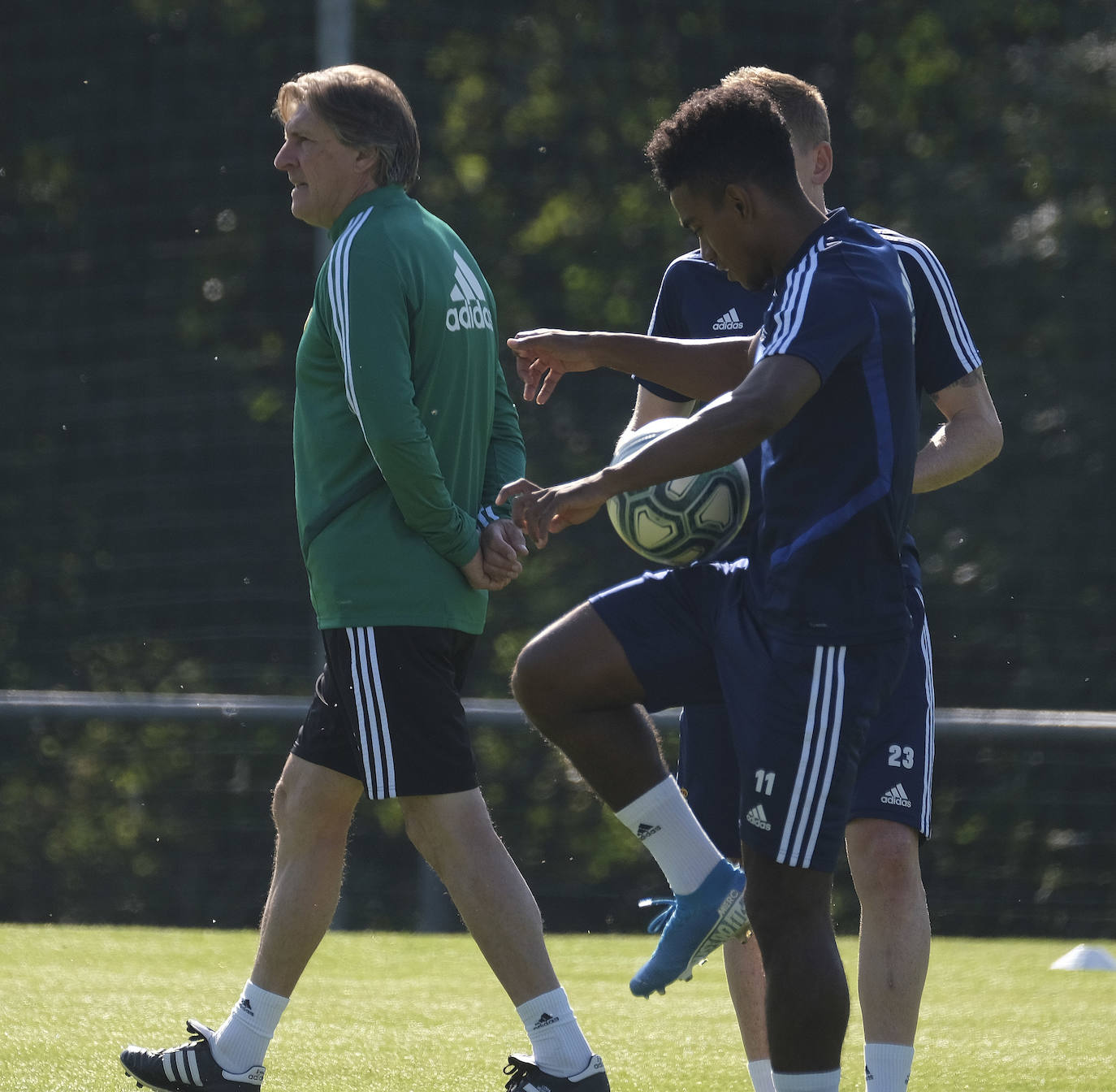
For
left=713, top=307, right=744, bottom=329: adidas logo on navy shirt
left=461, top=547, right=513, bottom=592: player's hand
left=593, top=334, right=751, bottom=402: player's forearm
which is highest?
left=713, top=307, right=744, bottom=329: adidas logo on navy shirt

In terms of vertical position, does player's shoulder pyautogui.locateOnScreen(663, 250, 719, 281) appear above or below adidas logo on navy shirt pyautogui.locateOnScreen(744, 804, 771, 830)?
above

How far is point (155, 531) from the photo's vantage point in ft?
28.1

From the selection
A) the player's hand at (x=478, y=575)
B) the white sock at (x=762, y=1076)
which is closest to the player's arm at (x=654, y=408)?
the player's hand at (x=478, y=575)

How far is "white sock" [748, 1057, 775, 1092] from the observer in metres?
3.19

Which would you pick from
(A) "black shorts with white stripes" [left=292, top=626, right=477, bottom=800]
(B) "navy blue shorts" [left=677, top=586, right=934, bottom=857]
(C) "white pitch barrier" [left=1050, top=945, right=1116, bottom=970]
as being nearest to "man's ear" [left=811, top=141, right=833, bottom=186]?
(B) "navy blue shorts" [left=677, top=586, right=934, bottom=857]

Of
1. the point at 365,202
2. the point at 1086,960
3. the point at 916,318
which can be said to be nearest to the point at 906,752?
the point at 916,318

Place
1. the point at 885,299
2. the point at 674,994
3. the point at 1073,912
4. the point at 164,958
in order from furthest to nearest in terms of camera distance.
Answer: the point at 1073,912 → the point at 164,958 → the point at 674,994 → the point at 885,299

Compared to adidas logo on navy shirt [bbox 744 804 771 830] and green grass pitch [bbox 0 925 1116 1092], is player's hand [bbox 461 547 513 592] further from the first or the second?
green grass pitch [bbox 0 925 1116 1092]

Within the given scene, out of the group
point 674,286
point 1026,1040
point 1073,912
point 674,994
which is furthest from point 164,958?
point 1073,912

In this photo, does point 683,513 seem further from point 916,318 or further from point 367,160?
point 367,160

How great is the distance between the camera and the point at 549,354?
2988mm

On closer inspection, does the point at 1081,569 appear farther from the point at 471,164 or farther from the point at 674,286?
the point at 674,286

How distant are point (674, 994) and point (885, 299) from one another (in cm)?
295

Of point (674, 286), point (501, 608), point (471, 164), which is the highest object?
point (471, 164)
